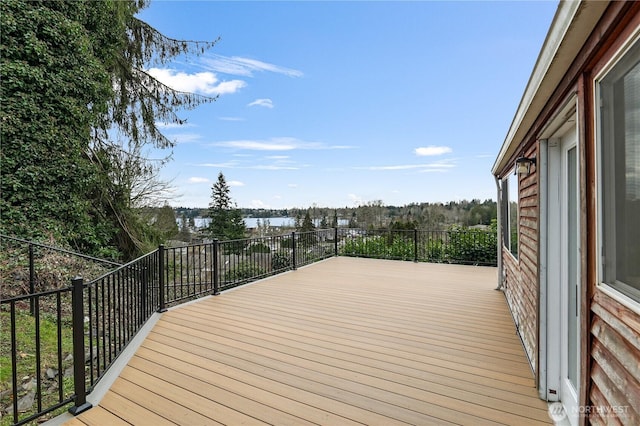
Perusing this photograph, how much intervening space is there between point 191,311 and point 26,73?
4870mm

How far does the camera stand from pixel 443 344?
323cm

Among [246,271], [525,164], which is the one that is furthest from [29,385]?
[525,164]

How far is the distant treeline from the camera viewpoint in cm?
983

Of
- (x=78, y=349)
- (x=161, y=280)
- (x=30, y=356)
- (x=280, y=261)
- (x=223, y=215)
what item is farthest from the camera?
(x=223, y=215)

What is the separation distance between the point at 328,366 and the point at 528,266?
2.00m

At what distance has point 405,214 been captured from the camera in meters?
12.2

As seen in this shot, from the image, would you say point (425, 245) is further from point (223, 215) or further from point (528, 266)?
point (223, 215)

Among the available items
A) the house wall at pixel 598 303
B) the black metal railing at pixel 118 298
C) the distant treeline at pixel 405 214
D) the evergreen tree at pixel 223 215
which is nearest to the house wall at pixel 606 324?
the house wall at pixel 598 303

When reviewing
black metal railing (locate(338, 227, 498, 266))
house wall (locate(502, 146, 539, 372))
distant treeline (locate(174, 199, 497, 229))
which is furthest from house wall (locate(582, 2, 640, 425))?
distant treeline (locate(174, 199, 497, 229))

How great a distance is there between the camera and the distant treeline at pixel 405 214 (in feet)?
32.2

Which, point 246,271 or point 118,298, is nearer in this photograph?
point 118,298

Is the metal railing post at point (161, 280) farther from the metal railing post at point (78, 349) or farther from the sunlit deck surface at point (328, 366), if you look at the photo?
the metal railing post at point (78, 349)

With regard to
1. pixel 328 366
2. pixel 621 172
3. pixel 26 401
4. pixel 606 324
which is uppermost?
pixel 621 172

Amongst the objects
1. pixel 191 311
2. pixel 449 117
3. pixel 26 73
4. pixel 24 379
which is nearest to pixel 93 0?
pixel 26 73
